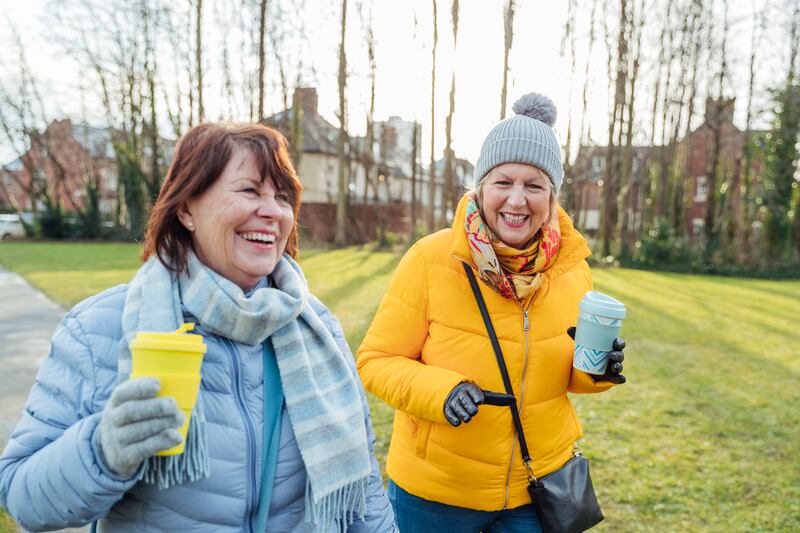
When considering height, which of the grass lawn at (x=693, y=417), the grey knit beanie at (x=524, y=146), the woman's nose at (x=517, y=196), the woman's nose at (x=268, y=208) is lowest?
the grass lawn at (x=693, y=417)

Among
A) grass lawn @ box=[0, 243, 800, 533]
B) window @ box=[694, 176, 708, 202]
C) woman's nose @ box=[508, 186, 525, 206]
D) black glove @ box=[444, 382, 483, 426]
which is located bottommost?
grass lawn @ box=[0, 243, 800, 533]

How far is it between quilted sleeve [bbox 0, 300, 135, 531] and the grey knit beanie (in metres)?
1.64

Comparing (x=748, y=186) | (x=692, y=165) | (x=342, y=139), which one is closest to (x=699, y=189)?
(x=692, y=165)

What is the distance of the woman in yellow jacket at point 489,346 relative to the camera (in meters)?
2.22

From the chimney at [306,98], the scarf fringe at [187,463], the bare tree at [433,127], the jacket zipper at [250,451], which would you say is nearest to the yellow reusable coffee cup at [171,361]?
the scarf fringe at [187,463]

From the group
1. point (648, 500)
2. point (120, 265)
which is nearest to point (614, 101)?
point (120, 265)

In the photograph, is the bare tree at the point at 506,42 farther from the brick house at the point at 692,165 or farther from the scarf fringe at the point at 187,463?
the scarf fringe at the point at 187,463

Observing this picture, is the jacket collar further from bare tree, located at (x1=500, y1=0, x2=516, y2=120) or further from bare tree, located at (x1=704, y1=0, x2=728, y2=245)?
bare tree, located at (x1=704, y1=0, x2=728, y2=245)

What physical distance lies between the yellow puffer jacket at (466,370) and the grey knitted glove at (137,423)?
1048mm

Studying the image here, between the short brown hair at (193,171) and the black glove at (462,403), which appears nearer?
the short brown hair at (193,171)

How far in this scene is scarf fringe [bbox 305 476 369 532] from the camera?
1.67m

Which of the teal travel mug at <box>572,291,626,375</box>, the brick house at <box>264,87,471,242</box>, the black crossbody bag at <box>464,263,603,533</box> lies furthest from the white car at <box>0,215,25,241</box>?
the teal travel mug at <box>572,291,626,375</box>

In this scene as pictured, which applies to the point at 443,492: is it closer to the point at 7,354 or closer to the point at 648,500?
the point at 648,500

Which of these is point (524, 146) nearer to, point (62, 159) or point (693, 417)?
point (693, 417)
